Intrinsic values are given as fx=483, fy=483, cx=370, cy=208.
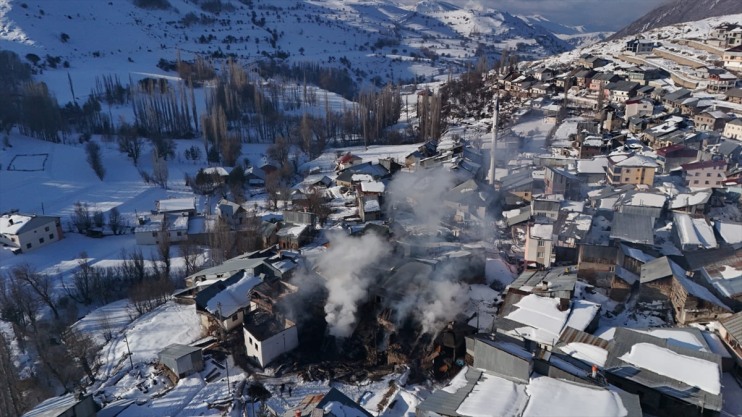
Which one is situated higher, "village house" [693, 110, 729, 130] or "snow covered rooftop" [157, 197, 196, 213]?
"village house" [693, 110, 729, 130]

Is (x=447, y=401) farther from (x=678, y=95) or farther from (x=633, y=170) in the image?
(x=678, y=95)

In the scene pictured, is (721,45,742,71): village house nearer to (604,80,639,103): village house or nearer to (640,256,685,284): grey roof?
(604,80,639,103): village house

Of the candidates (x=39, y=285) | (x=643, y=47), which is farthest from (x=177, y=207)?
(x=643, y=47)

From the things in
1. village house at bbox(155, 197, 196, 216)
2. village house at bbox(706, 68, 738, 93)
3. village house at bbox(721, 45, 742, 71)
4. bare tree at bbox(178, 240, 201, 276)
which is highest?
village house at bbox(721, 45, 742, 71)

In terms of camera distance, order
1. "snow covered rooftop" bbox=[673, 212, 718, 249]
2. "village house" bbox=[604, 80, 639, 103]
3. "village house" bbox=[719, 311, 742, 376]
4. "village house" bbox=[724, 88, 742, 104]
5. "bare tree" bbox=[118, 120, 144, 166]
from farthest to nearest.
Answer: "village house" bbox=[604, 80, 639, 103] < "bare tree" bbox=[118, 120, 144, 166] < "village house" bbox=[724, 88, 742, 104] < "snow covered rooftop" bbox=[673, 212, 718, 249] < "village house" bbox=[719, 311, 742, 376]

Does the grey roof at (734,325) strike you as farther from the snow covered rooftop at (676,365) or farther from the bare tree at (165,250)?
the bare tree at (165,250)

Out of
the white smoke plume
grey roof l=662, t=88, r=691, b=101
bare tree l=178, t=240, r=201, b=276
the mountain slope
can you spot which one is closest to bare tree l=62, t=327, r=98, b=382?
bare tree l=178, t=240, r=201, b=276

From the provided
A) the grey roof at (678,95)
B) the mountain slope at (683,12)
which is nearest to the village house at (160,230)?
the grey roof at (678,95)
